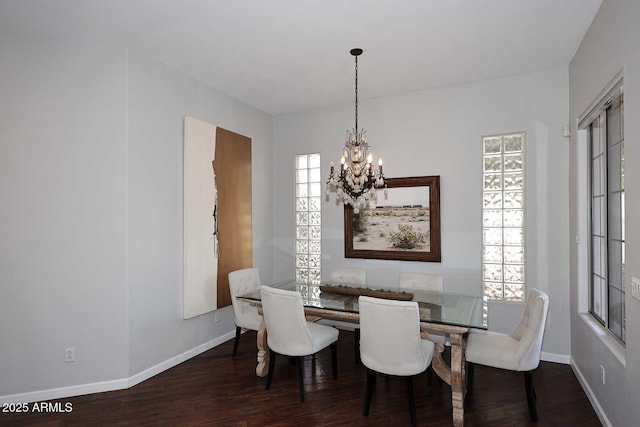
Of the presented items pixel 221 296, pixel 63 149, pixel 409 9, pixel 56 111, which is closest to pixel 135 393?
pixel 221 296

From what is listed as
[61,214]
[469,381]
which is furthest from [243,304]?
[469,381]

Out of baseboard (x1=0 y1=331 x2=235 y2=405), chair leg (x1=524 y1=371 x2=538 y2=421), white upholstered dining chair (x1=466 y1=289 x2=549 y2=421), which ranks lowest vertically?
baseboard (x1=0 y1=331 x2=235 y2=405)

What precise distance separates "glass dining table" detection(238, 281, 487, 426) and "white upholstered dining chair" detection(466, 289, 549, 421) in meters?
0.13

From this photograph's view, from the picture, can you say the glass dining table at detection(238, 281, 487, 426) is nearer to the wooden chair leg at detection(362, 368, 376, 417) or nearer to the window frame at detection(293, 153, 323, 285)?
the wooden chair leg at detection(362, 368, 376, 417)

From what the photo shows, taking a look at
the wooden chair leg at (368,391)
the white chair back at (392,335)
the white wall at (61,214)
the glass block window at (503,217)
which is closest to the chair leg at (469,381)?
the white chair back at (392,335)

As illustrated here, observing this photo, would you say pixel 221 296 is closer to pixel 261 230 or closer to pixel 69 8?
pixel 261 230

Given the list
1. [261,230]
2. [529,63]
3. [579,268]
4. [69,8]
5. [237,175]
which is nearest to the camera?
[69,8]

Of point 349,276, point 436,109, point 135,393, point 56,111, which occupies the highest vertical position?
point 436,109

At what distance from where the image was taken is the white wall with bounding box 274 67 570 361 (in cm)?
367

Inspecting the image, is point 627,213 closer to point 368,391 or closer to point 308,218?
point 368,391

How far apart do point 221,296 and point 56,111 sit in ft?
8.06

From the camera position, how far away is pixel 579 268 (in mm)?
3283

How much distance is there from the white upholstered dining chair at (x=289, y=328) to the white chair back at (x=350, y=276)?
1.11 m

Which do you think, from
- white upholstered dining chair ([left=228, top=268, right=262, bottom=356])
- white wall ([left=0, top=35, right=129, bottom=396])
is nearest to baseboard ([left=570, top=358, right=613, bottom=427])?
white upholstered dining chair ([left=228, top=268, right=262, bottom=356])
